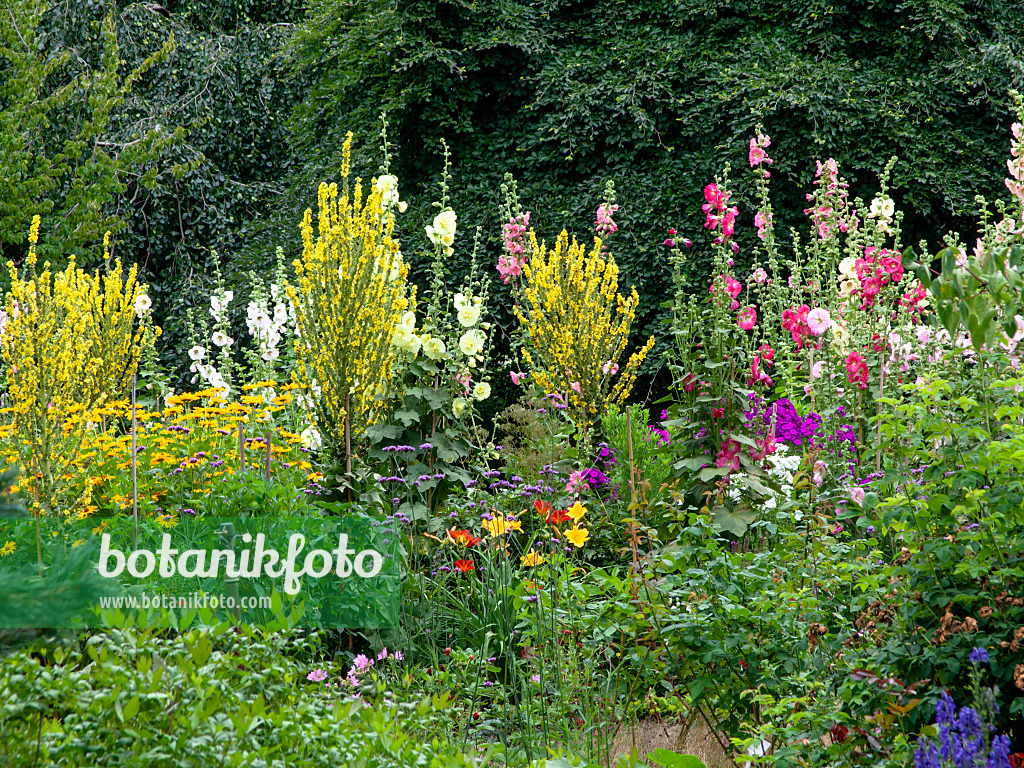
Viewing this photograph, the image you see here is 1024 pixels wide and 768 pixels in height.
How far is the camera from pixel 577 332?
217 inches

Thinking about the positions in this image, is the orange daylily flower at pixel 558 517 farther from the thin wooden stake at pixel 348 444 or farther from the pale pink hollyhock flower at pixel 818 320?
the pale pink hollyhock flower at pixel 818 320

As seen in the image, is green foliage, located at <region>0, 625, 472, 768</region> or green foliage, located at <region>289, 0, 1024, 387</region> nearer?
green foliage, located at <region>0, 625, 472, 768</region>

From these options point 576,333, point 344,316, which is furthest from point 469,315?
point 344,316

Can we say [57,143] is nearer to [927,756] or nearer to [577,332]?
[577,332]

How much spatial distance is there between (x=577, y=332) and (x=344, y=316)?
1.81m

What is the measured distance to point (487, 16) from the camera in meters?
9.33

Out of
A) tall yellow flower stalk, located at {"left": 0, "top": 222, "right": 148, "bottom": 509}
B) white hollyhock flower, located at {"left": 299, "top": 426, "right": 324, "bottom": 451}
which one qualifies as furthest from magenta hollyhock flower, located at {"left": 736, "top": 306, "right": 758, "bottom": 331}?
tall yellow flower stalk, located at {"left": 0, "top": 222, "right": 148, "bottom": 509}

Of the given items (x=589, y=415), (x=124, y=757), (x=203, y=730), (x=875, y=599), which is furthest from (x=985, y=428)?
(x=589, y=415)

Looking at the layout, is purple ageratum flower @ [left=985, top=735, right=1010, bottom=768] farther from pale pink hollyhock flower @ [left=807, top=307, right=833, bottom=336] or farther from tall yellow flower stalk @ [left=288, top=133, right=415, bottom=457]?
tall yellow flower stalk @ [left=288, top=133, right=415, bottom=457]

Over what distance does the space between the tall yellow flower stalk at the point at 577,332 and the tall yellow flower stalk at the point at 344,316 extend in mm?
1523

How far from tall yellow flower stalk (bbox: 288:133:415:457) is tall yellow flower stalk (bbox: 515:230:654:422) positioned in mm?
1523

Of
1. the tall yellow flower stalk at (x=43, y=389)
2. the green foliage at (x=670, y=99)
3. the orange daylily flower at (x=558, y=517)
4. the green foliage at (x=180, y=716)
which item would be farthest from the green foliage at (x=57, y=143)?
the green foliage at (x=180, y=716)

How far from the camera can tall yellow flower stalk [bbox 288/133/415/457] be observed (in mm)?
4094

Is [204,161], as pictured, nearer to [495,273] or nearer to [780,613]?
[495,273]
